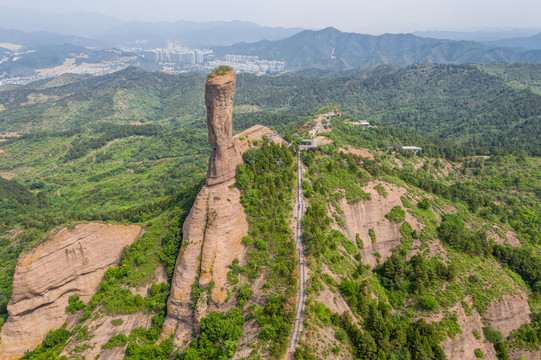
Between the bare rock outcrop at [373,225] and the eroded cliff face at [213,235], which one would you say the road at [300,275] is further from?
the bare rock outcrop at [373,225]

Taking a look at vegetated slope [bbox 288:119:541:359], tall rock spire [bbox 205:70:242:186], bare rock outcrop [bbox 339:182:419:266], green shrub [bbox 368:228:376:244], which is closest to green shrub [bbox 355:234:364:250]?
vegetated slope [bbox 288:119:541:359]

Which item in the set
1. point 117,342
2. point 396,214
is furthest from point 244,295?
point 396,214

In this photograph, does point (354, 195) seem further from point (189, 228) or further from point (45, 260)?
point (45, 260)

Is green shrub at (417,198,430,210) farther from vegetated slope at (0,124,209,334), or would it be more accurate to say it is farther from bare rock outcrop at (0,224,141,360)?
bare rock outcrop at (0,224,141,360)

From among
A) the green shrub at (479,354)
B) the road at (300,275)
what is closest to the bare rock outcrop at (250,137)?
the road at (300,275)

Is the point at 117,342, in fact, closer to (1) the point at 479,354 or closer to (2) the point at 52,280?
(2) the point at 52,280
